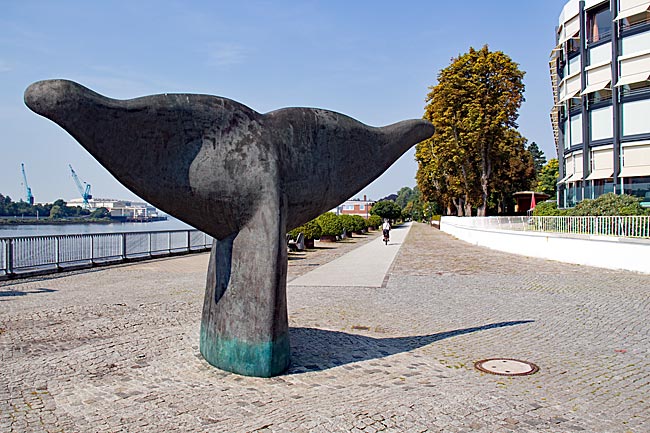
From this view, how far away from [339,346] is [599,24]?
34.5m

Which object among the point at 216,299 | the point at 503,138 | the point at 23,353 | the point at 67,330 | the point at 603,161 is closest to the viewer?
the point at 216,299

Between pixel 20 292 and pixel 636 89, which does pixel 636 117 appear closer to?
pixel 636 89

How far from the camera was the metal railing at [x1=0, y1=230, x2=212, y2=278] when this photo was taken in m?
14.6

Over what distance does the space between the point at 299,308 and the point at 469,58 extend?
32344 mm

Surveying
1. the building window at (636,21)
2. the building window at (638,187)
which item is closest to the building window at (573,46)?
the building window at (636,21)

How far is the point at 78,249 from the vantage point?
669 inches

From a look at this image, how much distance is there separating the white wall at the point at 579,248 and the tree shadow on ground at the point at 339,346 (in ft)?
30.8

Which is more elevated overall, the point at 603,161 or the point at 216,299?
the point at 603,161

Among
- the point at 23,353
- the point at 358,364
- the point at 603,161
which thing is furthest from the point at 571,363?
the point at 603,161

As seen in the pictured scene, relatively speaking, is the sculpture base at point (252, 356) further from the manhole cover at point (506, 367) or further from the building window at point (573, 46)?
the building window at point (573, 46)

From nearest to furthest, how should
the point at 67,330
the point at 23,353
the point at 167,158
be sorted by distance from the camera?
the point at 167,158 → the point at 23,353 → the point at 67,330

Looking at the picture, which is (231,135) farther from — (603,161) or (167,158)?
(603,161)

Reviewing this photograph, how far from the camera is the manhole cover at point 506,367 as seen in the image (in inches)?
231

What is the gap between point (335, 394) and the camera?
5.13m
